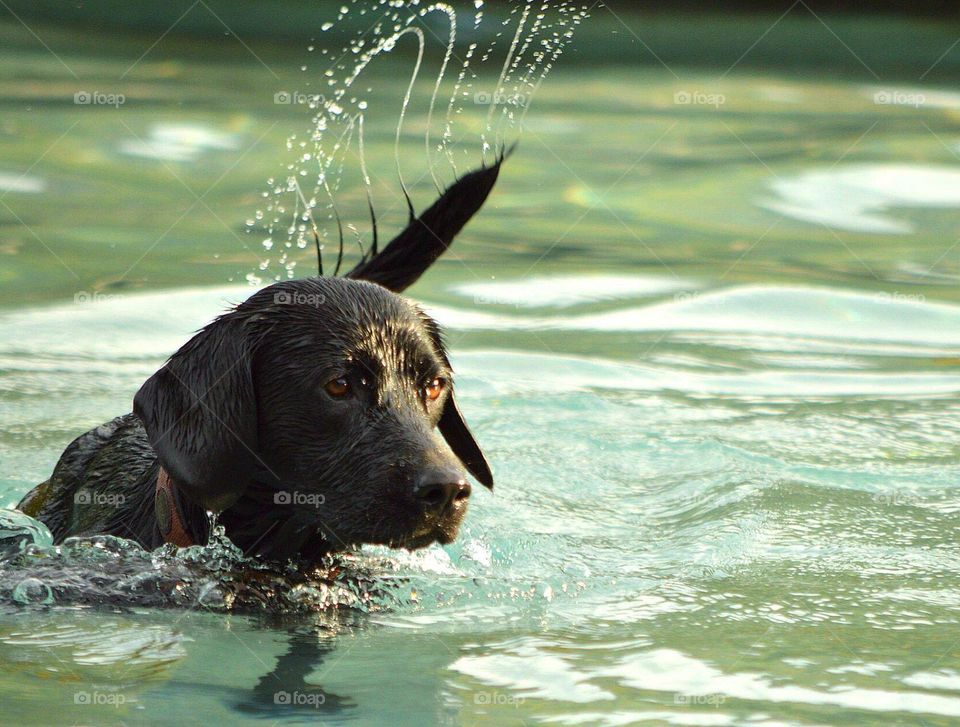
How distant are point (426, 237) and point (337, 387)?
1.08 meters

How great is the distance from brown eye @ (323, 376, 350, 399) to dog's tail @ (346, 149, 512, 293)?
91 cm

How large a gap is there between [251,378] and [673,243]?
248 inches

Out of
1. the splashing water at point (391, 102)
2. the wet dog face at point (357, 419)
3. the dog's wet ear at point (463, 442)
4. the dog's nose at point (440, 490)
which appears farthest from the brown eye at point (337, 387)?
the splashing water at point (391, 102)

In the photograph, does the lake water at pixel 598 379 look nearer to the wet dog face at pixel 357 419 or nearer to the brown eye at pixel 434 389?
the wet dog face at pixel 357 419

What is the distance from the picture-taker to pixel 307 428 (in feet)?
14.3

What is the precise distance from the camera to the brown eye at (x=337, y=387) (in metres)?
4.34

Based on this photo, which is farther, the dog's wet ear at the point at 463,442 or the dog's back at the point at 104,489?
the dog's wet ear at the point at 463,442

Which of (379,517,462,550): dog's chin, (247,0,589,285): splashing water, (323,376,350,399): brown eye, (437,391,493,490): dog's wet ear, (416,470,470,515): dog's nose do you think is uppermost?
(247,0,589,285): splashing water

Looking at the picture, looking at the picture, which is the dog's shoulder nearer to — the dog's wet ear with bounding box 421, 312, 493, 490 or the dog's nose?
the dog's wet ear with bounding box 421, 312, 493, 490

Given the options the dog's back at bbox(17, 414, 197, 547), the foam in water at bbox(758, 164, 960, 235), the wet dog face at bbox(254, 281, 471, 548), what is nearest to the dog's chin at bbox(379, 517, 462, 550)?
the wet dog face at bbox(254, 281, 471, 548)

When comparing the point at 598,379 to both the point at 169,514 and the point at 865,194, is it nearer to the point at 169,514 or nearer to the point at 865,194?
the point at 169,514

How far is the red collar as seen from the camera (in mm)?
4481

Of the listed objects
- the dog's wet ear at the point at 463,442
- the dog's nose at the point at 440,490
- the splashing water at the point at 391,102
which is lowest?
the dog's nose at the point at 440,490

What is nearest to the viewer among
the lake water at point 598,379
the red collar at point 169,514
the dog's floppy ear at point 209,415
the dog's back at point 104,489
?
the lake water at point 598,379
